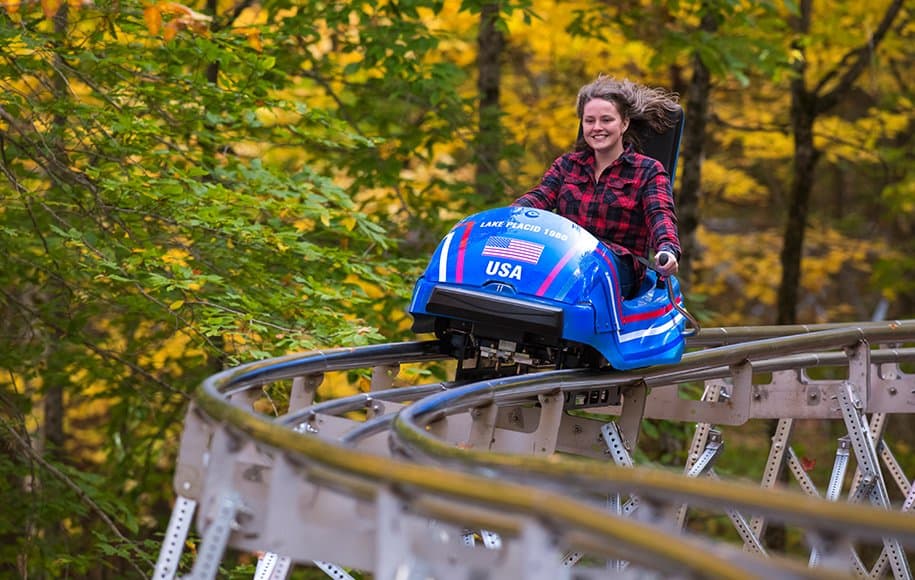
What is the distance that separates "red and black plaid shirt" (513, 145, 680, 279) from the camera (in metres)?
5.82

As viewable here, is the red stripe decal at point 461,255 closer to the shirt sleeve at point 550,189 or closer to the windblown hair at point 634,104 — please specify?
the shirt sleeve at point 550,189

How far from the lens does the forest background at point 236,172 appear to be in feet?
22.4

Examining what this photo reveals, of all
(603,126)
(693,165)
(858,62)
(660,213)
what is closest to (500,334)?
(660,213)

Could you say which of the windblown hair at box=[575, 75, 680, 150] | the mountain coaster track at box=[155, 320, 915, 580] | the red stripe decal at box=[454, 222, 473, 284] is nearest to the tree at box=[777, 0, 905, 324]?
the mountain coaster track at box=[155, 320, 915, 580]

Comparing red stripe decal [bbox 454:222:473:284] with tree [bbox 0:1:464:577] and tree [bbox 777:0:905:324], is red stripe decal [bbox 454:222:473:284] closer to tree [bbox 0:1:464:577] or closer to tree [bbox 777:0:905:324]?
tree [bbox 0:1:464:577]

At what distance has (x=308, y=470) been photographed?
357 centimetres

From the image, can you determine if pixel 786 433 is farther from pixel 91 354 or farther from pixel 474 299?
pixel 91 354

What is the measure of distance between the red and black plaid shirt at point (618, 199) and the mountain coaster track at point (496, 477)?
635 millimetres

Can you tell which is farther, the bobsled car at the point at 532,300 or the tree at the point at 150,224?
the tree at the point at 150,224

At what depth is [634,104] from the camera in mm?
6039

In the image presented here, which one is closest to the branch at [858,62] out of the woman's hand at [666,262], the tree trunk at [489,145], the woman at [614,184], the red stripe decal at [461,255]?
the tree trunk at [489,145]

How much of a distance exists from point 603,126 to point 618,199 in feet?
1.11

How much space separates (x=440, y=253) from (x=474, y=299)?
0.33 meters

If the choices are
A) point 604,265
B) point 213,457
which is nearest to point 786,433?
point 604,265
